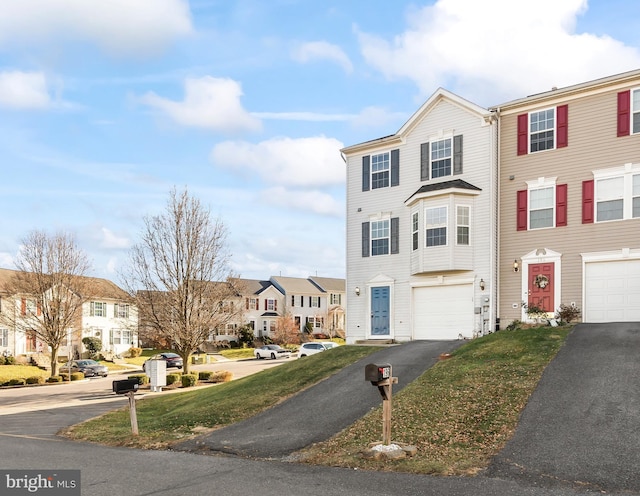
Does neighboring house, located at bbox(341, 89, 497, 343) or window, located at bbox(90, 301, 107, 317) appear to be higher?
neighboring house, located at bbox(341, 89, 497, 343)

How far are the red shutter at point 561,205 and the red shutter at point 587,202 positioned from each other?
644mm

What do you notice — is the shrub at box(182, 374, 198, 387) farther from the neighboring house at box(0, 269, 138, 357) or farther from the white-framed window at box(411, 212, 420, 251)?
the neighboring house at box(0, 269, 138, 357)

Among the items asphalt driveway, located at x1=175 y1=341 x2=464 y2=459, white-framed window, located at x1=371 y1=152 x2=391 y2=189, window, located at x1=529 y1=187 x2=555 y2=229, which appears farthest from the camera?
white-framed window, located at x1=371 y1=152 x2=391 y2=189

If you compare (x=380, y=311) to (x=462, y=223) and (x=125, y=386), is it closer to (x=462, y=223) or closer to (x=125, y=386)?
(x=462, y=223)

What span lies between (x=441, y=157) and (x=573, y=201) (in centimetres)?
558

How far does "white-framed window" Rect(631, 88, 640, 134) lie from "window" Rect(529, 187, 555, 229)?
10.9ft

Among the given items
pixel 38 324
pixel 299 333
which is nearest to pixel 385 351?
pixel 38 324

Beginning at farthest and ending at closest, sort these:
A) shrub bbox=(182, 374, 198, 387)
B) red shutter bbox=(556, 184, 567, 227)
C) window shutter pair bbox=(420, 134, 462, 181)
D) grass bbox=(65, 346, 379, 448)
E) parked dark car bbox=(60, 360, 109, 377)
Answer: parked dark car bbox=(60, 360, 109, 377), shrub bbox=(182, 374, 198, 387), window shutter pair bbox=(420, 134, 462, 181), red shutter bbox=(556, 184, 567, 227), grass bbox=(65, 346, 379, 448)

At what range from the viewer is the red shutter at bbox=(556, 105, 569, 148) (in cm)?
2183

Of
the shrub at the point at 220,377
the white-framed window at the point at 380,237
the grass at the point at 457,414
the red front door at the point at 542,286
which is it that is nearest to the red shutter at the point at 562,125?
the red front door at the point at 542,286


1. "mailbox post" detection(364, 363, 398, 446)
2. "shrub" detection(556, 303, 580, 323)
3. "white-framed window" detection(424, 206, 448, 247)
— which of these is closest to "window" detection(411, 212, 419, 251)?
"white-framed window" detection(424, 206, 448, 247)

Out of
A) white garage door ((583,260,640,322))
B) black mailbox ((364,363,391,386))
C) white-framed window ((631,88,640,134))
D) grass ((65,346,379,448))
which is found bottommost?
grass ((65,346,379,448))

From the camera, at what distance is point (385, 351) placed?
20953 mm

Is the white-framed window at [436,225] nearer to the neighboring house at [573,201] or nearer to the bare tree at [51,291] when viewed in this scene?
the neighboring house at [573,201]
